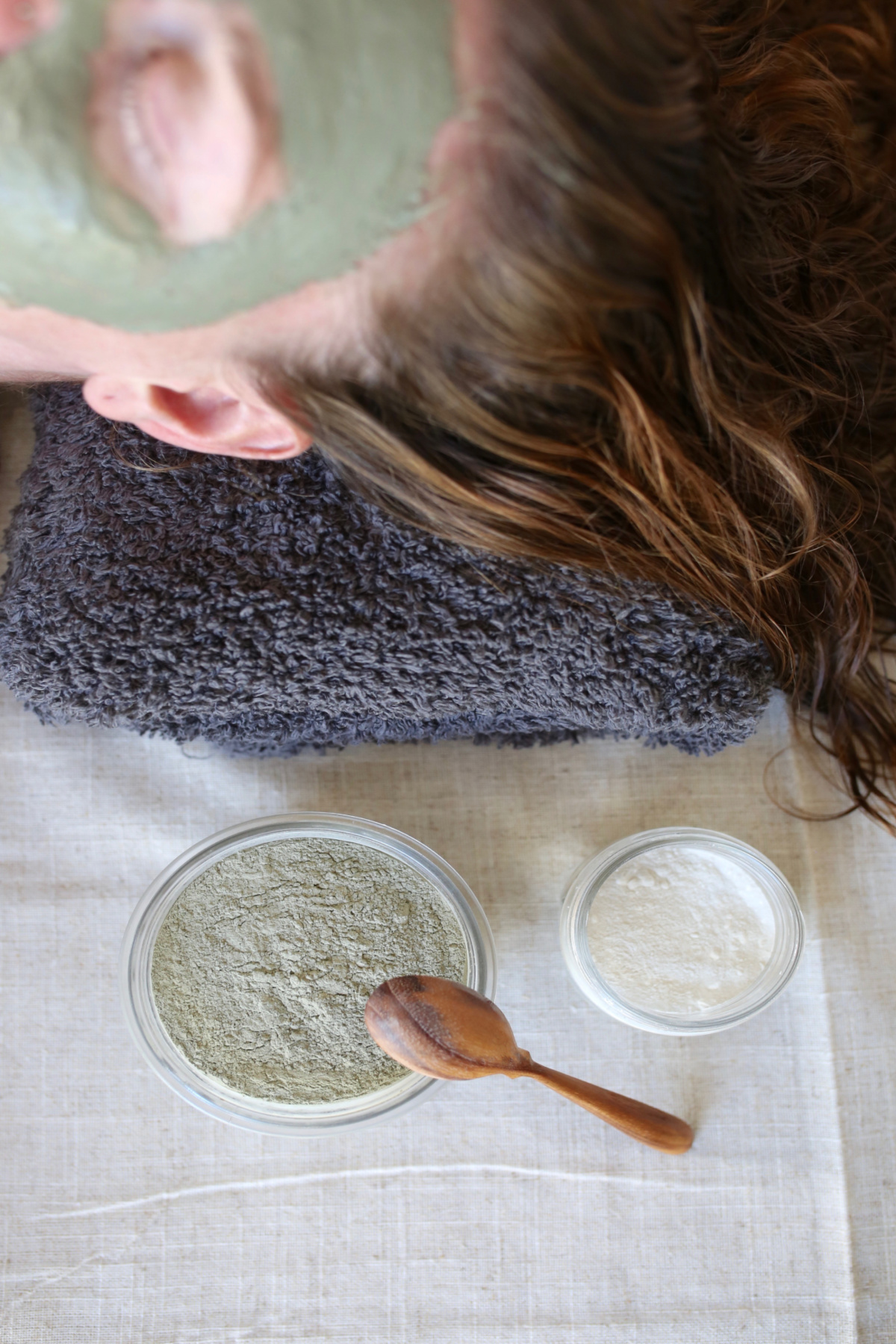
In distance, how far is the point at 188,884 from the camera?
57 cm

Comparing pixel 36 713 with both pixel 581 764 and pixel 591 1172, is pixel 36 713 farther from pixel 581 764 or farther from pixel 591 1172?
pixel 591 1172

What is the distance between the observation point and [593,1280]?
59cm

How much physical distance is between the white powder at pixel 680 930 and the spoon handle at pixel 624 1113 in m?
0.06

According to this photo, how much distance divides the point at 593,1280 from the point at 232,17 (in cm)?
67

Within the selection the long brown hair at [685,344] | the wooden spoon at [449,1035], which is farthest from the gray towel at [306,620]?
the wooden spoon at [449,1035]

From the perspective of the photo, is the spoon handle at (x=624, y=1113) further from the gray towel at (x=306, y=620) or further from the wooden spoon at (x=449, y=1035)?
the gray towel at (x=306, y=620)

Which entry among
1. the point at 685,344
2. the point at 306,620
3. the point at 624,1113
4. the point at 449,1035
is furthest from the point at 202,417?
the point at 624,1113

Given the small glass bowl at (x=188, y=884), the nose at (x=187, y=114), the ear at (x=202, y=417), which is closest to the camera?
the nose at (x=187, y=114)

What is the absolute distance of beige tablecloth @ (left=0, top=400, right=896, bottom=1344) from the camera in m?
0.58

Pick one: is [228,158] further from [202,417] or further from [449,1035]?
[449,1035]

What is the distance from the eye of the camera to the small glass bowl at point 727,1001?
562 millimetres

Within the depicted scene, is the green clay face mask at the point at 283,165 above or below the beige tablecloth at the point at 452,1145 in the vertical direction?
above

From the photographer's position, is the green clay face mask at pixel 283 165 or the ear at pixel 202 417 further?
the ear at pixel 202 417

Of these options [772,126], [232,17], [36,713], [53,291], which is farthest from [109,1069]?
[772,126]
